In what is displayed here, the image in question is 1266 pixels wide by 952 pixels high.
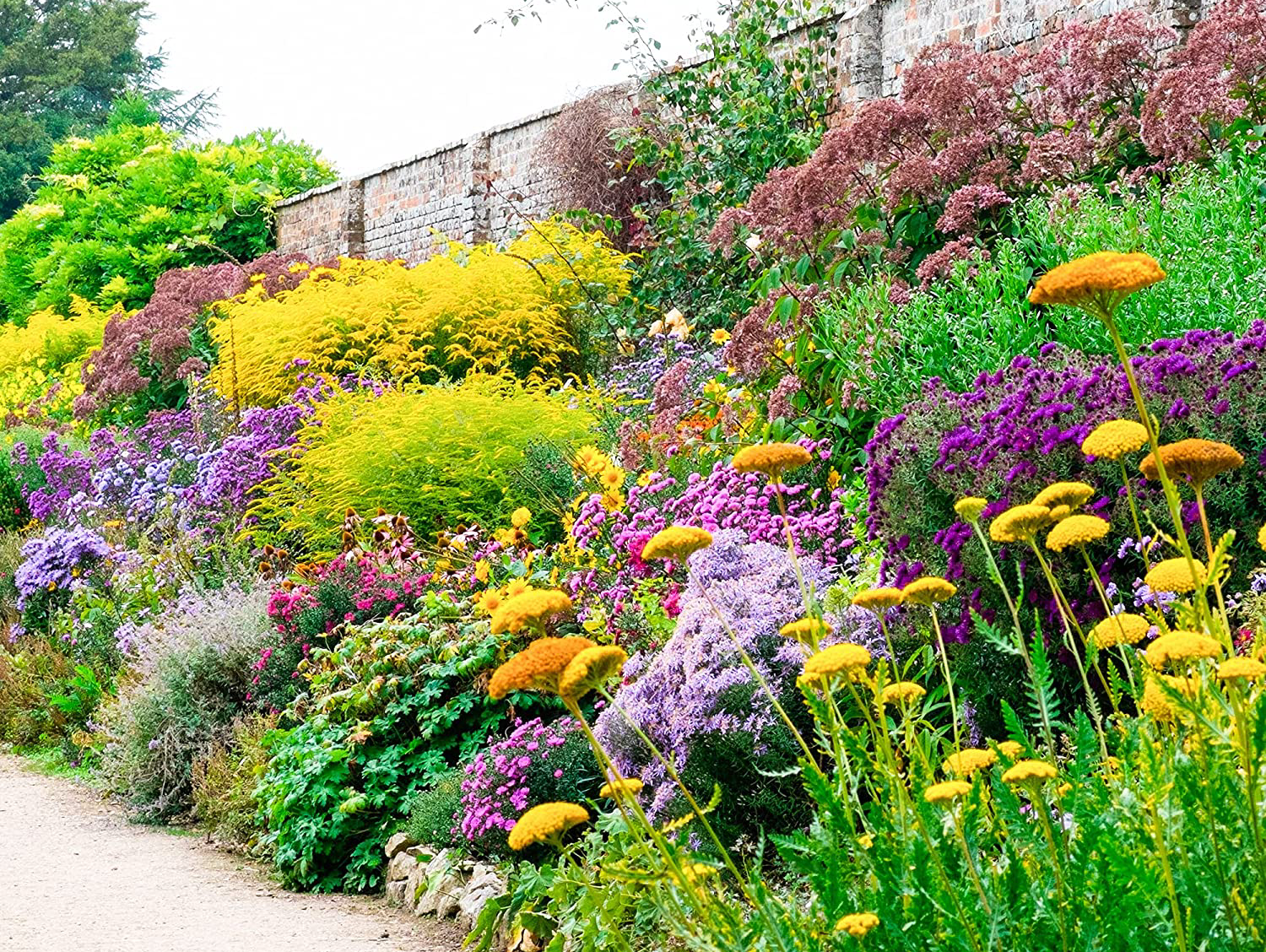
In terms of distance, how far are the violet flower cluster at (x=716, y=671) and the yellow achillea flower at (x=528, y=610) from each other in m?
1.86

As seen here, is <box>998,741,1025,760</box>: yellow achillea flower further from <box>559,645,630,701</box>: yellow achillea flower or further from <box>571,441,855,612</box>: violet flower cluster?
<box>571,441,855,612</box>: violet flower cluster

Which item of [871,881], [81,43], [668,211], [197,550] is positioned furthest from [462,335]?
[81,43]

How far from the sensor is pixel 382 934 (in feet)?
14.6

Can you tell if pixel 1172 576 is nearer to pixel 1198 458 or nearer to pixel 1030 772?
pixel 1198 458

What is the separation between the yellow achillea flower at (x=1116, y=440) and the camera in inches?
75.0

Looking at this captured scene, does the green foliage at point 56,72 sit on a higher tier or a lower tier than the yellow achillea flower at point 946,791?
higher

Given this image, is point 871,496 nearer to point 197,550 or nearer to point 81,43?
point 197,550

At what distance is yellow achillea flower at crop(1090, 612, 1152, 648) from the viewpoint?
205 centimetres

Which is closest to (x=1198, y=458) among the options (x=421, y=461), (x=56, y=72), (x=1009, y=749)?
(x=1009, y=749)

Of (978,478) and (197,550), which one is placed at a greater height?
(978,478)

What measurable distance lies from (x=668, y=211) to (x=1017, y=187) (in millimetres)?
4058

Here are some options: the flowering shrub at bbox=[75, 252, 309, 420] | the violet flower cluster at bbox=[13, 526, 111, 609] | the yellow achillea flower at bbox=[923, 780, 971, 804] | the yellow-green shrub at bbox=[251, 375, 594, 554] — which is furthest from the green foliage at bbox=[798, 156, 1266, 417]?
the flowering shrub at bbox=[75, 252, 309, 420]

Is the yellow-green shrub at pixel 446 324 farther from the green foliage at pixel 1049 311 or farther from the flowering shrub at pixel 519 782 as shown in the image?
the flowering shrub at pixel 519 782

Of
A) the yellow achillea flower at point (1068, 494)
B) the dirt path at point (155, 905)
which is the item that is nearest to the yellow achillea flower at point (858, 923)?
the yellow achillea flower at point (1068, 494)
